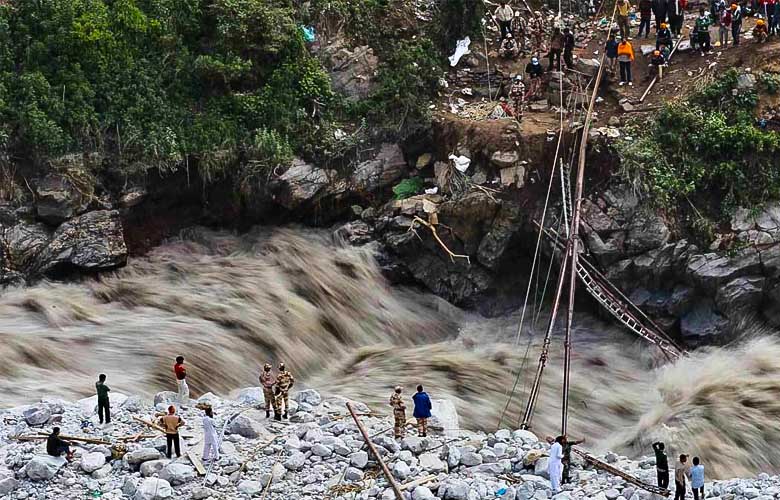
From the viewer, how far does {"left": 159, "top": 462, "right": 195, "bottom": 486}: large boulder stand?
47.9 ft

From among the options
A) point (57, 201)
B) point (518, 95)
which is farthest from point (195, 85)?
point (518, 95)

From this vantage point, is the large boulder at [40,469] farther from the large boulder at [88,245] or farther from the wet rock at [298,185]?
the wet rock at [298,185]

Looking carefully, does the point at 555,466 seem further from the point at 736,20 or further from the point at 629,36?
the point at 629,36

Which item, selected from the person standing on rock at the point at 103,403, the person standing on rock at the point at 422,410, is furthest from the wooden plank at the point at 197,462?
the person standing on rock at the point at 422,410

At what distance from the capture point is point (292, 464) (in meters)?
15.1

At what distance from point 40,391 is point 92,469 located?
3201 mm

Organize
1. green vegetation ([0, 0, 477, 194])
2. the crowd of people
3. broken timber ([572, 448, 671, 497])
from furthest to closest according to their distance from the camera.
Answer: the crowd of people
green vegetation ([0, 0, 477, 194])
broken timber ([572, 448, 671, 497])

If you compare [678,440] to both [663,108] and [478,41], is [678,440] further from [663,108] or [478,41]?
[478,41]

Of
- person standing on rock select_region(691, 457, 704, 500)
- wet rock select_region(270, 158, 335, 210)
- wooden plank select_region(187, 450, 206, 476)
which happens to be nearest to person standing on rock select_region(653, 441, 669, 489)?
person standing on rock select_region(691, 457, 704, 500)

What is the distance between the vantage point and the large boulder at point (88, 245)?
21.3 metres

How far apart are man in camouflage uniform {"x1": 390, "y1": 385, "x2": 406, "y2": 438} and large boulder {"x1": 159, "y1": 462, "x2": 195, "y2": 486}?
10.5 feet

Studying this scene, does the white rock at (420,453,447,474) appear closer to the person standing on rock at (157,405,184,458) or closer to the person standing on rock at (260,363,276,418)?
the person standing on rock at (260,363,276,418)

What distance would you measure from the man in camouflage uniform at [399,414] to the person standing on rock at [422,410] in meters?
0.23

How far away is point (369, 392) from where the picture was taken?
61.1 feet
